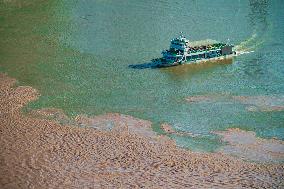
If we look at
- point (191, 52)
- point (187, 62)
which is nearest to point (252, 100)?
point (187, 62)

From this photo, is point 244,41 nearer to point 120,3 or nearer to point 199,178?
point 120,3

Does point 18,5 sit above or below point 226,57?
above

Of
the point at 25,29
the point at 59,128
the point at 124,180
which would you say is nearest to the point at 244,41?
the point at 25,29

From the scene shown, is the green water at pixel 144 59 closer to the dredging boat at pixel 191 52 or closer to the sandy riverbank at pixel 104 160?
the dredging boat at pixel 191 52

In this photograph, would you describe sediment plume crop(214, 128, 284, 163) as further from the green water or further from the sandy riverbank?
the sandy riverbank

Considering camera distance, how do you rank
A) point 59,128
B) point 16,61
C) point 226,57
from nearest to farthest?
point 59,128
point 16,61
point 226,57

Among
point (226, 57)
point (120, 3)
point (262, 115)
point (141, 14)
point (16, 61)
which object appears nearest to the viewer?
point (262, 115)

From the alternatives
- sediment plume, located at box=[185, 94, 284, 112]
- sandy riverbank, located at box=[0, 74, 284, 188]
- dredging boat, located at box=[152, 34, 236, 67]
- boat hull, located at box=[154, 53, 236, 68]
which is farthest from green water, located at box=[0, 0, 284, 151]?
sandy riverbank, located at box=[0, 74, 284, 188]
